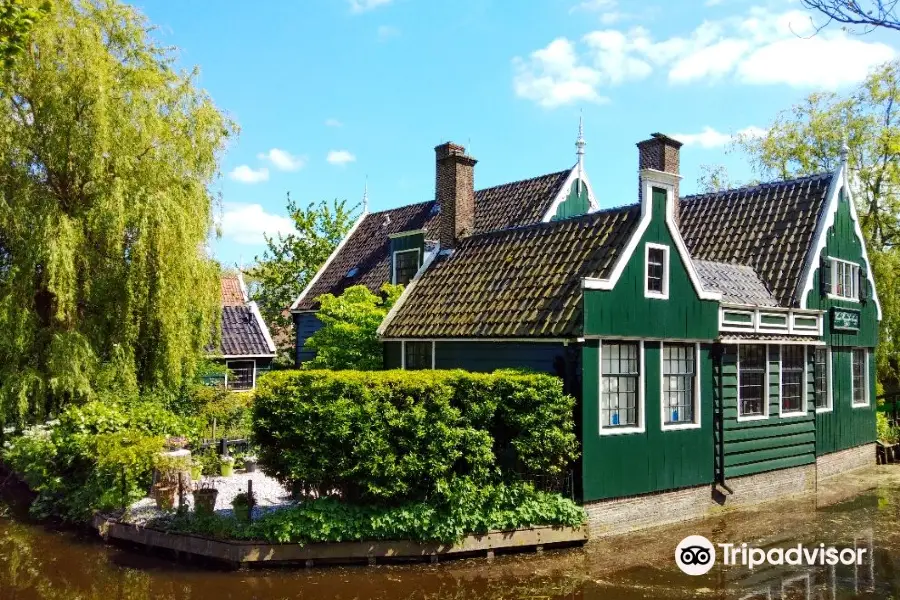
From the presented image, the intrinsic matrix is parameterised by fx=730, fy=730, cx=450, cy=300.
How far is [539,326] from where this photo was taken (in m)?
14.3

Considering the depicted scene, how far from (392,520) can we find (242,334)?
18.7 m

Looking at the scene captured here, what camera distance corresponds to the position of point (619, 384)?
567 inches

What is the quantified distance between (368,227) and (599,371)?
18974 mm

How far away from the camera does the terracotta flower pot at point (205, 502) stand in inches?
513

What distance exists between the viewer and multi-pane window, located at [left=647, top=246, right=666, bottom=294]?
15.1m

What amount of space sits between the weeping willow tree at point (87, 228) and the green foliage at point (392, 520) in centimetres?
616

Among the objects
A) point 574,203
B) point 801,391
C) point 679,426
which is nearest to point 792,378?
point 801,391

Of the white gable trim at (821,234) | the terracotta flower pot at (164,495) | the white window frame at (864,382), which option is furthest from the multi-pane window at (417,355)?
the white window frame at (864,382)

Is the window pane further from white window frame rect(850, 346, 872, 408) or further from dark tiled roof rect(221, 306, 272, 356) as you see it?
dark tiled roof rect(221, 306, 272, 356)

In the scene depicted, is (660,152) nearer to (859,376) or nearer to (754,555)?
(859,376)

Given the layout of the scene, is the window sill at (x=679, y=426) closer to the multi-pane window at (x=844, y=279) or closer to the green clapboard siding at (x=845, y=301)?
the green clapboard siding at (x=845, y=301)

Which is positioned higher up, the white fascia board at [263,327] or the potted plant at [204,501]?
the white fascia board at [263,327]

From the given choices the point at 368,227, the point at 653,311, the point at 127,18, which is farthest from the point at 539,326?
the point at 368,227

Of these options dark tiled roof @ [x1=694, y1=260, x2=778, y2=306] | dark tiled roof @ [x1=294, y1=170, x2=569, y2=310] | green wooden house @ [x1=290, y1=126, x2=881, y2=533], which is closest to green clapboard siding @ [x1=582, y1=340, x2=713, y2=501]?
green wooden house @ [x1=290, y1=126, x2=881, y2=533]
